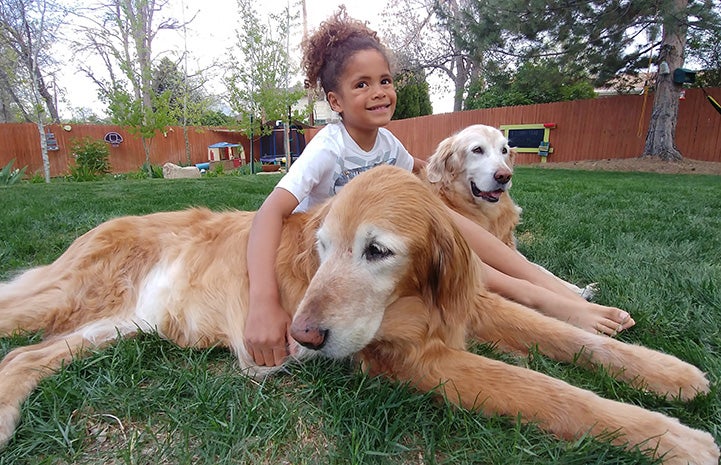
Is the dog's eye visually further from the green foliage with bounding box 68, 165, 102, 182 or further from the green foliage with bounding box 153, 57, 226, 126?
the green foliage with bounding box 153, 57, 226, 126

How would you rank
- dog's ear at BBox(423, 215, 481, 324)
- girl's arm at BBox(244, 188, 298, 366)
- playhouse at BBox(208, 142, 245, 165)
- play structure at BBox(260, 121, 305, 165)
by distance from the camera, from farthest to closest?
playhouse at BBox(208, 142, 245, 165) < play structure at BBox(260, 121, 305, 165) < girl's arm at BBox(244, 188, 298, 366) < dog's ear at BBox(423, 215, 481, 324)

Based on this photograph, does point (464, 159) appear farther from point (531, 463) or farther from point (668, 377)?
point (531, 463)

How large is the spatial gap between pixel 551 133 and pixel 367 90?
17.6m

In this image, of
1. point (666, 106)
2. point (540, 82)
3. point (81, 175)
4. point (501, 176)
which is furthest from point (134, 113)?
point (666, 106)

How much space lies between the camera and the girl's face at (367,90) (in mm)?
2715

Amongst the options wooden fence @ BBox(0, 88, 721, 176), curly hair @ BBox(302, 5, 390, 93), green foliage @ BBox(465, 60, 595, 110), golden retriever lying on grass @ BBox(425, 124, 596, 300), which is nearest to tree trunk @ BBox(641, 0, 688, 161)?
wooden fence @ BBox(0, 88, 721, 176)

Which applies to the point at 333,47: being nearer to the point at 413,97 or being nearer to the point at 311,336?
the point at 311,336

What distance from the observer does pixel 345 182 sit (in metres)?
2.88

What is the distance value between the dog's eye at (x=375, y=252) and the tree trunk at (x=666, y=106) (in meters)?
14.8

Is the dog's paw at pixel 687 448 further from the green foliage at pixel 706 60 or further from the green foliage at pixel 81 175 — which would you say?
the green foliage at pixel 706 60

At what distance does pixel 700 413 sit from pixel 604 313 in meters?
0.70

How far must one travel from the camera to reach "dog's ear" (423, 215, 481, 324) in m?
1.69

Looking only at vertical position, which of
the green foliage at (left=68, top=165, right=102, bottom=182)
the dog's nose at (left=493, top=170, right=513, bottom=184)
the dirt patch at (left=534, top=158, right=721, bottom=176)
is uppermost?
the dog's nose at (left=493, top=170, right=513, bottom=184)

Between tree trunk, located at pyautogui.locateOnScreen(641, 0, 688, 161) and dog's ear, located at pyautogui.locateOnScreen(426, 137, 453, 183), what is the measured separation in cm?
1242
